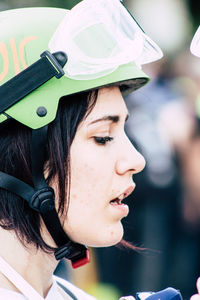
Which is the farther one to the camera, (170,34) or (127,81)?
(170,34)

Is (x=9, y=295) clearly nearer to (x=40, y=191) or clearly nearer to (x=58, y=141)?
(x=40, y=191)

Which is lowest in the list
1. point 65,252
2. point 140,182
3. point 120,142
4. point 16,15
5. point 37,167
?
point 140,182

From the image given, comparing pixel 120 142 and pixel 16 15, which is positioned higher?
pixel 16 15

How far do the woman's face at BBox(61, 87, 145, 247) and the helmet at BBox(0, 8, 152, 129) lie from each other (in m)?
0.11

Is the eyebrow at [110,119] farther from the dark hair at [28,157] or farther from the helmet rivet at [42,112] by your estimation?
the helmet rivet at [42,112]

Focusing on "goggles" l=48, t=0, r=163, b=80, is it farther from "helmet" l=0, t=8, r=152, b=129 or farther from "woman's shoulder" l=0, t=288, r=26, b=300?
"woman's shoulder" l=0, t=288, r=26, b=300

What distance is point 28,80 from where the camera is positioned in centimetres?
218

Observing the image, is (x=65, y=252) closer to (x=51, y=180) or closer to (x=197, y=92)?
(x=51, y=180)

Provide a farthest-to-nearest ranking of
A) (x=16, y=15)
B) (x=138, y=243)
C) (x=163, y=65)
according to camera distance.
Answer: (x=163, y=65), (x=138, y=243), (x=16, y=15)

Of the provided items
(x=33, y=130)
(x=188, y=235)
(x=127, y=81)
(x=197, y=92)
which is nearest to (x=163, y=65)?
(x=197, y=92)

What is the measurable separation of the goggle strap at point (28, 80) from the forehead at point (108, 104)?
0.66 feet

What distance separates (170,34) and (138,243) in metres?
2.78

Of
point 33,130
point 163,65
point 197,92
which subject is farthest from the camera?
point 163,65

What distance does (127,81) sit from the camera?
2363 mm
